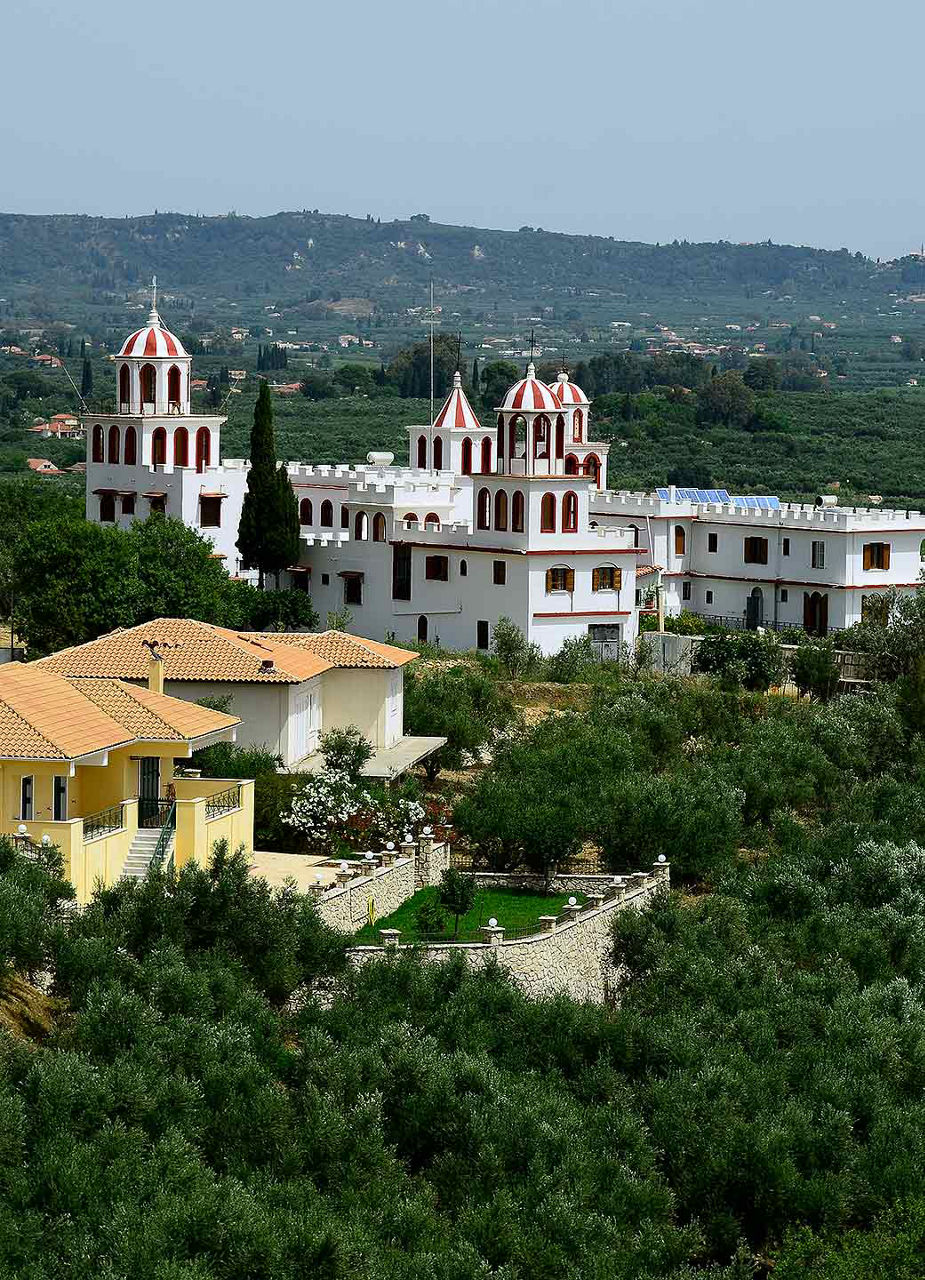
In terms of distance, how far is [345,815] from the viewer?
110 feet

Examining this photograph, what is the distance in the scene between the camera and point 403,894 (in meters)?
32.8

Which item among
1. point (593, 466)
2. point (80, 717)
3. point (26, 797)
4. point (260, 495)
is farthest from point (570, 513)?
point (26, 797)

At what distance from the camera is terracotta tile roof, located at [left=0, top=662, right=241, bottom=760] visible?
28922 millimetres

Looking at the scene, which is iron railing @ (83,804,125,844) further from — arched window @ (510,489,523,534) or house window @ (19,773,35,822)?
arched window @ (510,489,523,534)

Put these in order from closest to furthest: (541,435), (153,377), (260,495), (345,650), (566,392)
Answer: (345,650), (541,435), (260,495), (153,377), (566,392)

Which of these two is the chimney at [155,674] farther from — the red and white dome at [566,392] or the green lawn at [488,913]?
the red and white dome at [566,392]

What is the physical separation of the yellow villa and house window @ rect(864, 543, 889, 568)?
26.9 m

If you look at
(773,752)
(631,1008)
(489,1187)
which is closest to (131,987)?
(489,1187)

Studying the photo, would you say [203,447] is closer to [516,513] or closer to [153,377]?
[153,377]

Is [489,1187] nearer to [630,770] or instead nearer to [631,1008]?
[631,1008]

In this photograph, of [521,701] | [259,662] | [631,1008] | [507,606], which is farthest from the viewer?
[507,606]

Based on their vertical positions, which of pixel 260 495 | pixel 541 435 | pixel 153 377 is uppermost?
pixel 153 377

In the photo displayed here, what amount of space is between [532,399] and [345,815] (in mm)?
21441

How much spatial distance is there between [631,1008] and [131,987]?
6407mm
